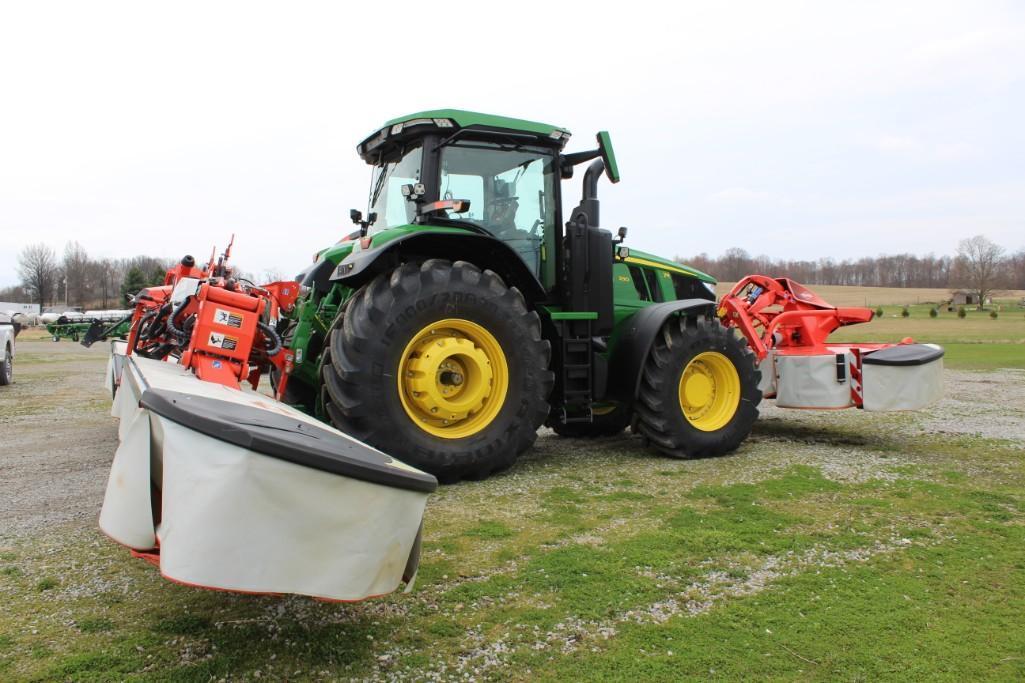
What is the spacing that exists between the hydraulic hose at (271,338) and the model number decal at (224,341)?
1.09 feet

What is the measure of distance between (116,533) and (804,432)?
679 cm

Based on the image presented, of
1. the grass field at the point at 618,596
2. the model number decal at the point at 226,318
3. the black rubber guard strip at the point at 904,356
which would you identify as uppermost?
the model number decal at the point at 226,318

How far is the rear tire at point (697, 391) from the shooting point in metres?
6.12

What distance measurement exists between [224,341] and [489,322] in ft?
5.86

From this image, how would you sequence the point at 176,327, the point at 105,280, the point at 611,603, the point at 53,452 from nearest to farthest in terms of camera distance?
1. the point at 611,603
2. the point at 176,327
3. the point at 53,452
4. the point at 105,280

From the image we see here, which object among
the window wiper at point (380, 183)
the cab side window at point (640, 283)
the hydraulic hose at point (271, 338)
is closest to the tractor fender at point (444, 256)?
the hydraulic hose at point (271, 338)

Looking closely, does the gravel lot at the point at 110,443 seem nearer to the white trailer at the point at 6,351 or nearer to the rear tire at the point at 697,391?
the rear tire at the point at 697,391

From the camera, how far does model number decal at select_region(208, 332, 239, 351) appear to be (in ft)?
15.7

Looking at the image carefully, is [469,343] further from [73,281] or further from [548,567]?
[73,281]

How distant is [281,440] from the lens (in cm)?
231

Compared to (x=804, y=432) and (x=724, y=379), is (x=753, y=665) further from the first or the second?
(x=804, y=432)

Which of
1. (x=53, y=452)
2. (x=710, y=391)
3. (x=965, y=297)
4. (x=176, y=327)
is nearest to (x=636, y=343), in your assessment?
(x=710, y=391)

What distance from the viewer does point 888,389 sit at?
6.65m

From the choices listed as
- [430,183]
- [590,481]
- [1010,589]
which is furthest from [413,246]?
[1010,589]
